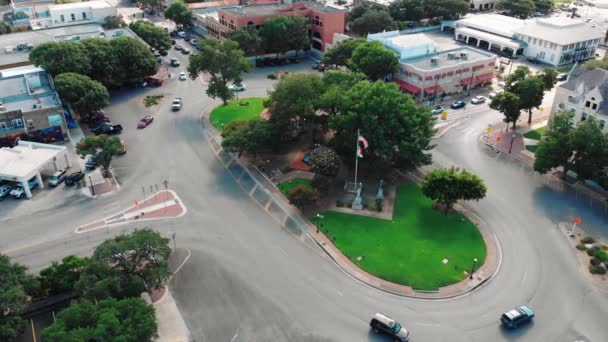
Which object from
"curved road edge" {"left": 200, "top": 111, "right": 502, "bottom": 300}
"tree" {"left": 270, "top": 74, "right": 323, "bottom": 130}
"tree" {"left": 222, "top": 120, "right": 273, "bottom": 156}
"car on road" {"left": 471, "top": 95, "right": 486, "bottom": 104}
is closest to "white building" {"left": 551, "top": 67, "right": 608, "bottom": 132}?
"car on road" {"left": 471, "top": 95, "right": 486, "bottom": 104}

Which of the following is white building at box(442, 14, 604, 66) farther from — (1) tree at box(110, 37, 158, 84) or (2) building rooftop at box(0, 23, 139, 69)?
(2) building rooftop at box(0, 23, 139, 69)

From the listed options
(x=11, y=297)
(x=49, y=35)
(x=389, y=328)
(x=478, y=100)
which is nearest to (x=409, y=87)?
(x=478, y=100)

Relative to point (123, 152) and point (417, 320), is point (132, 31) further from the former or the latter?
point (417, 320)

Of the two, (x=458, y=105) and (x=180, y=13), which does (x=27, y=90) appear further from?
(x=458, y=105)

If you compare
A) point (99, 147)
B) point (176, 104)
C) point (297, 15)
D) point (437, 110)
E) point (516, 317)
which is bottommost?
point (516, 317)

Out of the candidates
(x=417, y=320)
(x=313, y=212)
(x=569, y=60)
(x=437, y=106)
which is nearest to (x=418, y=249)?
(x=417, y=320)

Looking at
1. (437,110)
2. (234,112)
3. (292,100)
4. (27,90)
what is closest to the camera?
(292,100)
